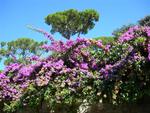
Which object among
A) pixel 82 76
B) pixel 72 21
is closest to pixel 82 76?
pixel 82 76

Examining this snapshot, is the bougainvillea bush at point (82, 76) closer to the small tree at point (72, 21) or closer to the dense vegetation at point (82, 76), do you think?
the dense vegetation at point (82, 76)

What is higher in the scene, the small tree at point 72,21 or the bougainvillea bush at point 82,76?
the small tree at point 72,21

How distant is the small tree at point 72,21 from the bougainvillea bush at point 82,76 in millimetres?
27037

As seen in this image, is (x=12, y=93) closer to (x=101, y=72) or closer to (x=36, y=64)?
(x=36, y=64)

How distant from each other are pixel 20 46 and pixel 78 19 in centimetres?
733

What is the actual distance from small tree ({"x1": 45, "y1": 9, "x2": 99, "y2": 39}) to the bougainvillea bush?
27.0 meters

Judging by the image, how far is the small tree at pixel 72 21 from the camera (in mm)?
35812

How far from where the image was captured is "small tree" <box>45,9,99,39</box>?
35.8 metres

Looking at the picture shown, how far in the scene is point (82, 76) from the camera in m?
7.03

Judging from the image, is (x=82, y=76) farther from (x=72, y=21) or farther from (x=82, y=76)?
(x=72, y=21)

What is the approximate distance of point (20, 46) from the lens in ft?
130

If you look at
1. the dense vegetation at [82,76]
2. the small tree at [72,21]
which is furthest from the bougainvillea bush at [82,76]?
the small tree at [72,21]

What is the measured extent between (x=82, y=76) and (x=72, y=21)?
1156 inches

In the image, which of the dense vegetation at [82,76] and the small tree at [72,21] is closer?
the dense vegetation at [82,76]
